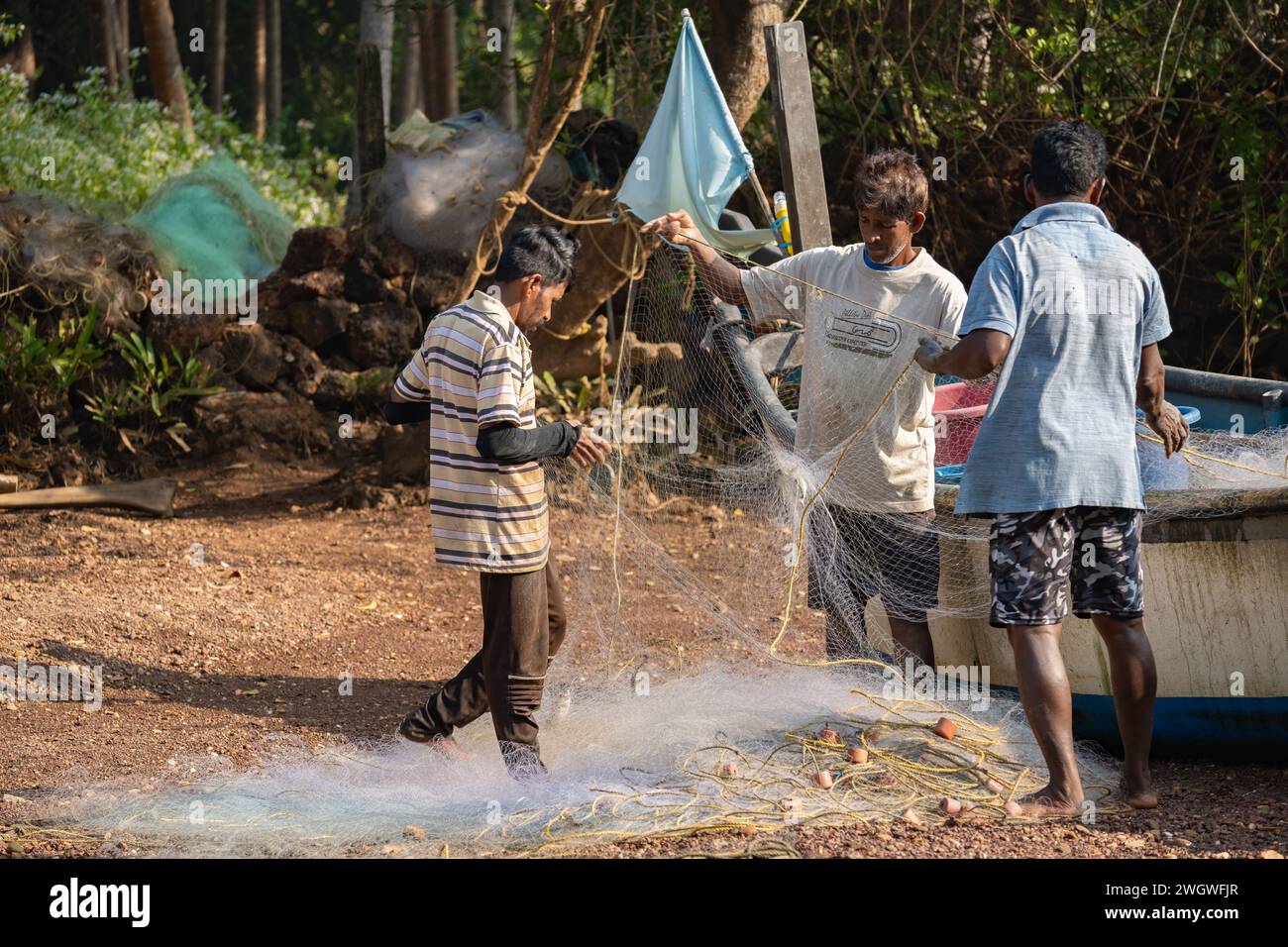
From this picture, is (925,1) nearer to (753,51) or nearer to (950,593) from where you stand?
(753,51)

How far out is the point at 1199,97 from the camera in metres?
8.34

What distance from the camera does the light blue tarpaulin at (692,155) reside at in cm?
619

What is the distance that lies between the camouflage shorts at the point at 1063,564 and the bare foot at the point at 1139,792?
0.48 metres

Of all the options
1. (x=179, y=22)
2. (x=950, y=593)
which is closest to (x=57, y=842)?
(x=950, y=593)

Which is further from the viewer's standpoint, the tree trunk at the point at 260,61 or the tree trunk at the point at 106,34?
the tree trunk at the point at 260,61

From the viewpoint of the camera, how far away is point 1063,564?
3.63 metres

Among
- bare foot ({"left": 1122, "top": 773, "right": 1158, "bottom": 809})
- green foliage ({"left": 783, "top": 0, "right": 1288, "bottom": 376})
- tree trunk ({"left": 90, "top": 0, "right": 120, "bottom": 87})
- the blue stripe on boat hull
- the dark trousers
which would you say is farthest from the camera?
tree trunk ({"left": 90, "top": 0, "right": 120, "bottom": 87})

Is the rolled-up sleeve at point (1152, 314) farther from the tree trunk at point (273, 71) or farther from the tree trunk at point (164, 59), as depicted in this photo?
the tree trunk at point (273, 71)

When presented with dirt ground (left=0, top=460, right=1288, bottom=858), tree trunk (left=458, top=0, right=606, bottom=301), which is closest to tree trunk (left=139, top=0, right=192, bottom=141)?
dirt ground (left=0, top=460, right=1288, bottom=858)

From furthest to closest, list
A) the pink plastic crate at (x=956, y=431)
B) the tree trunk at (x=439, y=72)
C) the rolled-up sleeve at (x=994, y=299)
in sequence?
the tree trunk at (x=439, y=72) < the pink plastic crate at (x=956, y=431) < the rolled-up sleeve at (x=994, y=299)

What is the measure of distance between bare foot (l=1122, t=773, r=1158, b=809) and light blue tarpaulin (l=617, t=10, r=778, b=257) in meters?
3.23

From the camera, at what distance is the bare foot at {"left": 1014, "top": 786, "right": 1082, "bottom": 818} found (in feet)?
12.0

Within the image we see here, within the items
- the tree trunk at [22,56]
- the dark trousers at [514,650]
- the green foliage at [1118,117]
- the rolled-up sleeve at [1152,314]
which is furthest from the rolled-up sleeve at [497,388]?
the tree trunk at [22,56]

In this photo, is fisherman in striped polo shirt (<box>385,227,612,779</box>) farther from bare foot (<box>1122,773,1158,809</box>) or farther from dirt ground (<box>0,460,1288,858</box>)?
bare foot (<box>1122,773,1158,809</box>)
